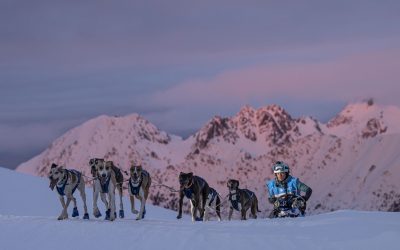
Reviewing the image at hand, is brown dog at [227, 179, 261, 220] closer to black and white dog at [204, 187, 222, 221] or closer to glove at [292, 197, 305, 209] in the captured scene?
black and white dog at [204, 187, 222, 221]

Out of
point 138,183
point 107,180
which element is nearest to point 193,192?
point 138,183

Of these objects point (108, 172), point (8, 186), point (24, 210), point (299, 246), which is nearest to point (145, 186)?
point (108, 172)

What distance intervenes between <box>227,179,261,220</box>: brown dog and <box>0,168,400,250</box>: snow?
13.6 ft

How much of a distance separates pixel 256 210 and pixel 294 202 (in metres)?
5.86

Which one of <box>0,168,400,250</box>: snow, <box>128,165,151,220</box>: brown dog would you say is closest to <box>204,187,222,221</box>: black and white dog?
<box>128,165,151,220</box>: brown dog

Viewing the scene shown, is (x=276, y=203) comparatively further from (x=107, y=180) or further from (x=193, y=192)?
(x=107, y=180)

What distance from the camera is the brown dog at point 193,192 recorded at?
→ 65.7ft

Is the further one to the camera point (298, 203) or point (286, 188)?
point (286, 188)

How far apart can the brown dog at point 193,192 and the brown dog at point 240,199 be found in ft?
4.84

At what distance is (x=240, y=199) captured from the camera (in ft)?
76.0

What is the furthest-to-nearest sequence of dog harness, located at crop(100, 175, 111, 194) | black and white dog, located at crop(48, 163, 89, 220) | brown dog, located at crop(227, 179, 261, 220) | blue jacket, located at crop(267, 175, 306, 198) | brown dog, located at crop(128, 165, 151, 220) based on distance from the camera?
brown dog, located at crop(227, 179, 261, 220) < blue jacket, located at crop(267, 175, 306, 198) < brown dog, located at crop(128, 165, 151, 220) < dog harness, located at crop(100, 175, 111, 194) < black and white dog, located at crop(48, 163, 89, 220)

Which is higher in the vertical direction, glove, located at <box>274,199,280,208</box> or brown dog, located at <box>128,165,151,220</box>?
brown dog, located at <box>128,165,151,220</box>

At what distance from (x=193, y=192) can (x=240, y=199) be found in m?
3.16

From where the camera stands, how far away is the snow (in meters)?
13.7
